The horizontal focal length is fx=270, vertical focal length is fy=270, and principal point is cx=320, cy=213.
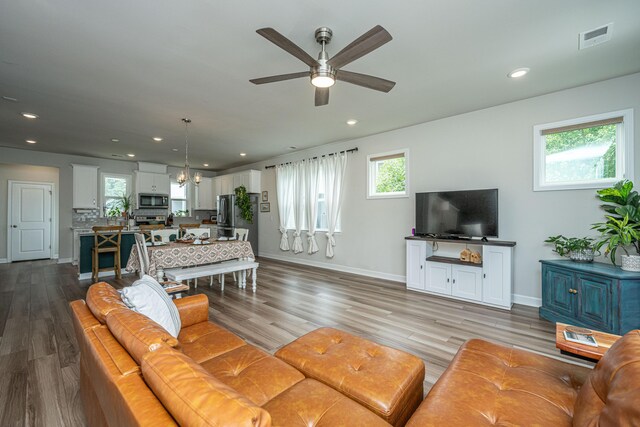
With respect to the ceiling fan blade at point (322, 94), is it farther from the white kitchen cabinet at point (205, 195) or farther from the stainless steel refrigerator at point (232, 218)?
the white kitchen cabinet at point (205, 195)

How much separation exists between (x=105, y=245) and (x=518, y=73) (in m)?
7.26

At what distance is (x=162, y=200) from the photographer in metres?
7.87

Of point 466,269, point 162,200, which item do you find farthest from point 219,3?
point 162,200

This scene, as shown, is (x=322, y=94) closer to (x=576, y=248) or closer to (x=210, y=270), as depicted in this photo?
(x=210, y=270)

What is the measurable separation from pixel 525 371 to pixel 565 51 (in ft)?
9.71

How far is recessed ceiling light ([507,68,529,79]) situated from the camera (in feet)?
9.59

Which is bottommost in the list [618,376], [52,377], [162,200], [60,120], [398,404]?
[52,377]

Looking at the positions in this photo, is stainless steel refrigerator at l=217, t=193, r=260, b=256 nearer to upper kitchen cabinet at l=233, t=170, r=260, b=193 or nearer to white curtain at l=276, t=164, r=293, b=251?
upper kitchen cabinet at l=233, t=170, r=260, b=193

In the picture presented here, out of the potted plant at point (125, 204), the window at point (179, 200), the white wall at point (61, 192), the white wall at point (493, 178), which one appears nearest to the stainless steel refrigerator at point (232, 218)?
the window at point (179, 200)

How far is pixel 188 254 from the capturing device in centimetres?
388

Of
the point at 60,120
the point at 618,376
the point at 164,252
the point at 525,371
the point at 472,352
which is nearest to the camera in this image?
the point at 618,376

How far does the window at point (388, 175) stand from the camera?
4.95 m

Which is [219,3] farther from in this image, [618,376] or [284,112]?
[618,376]

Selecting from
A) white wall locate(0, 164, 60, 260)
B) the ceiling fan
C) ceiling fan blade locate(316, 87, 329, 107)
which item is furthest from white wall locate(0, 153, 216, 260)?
ceiling fan blade locate(316, 87, 329, 107)
